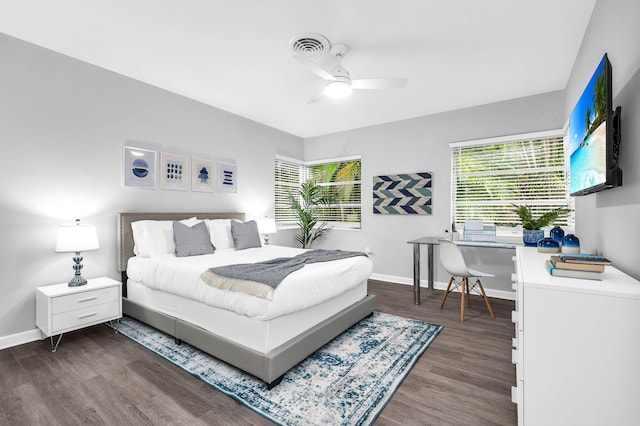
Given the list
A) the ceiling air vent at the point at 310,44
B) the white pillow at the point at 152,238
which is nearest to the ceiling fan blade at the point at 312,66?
the ceiling air vent at the point at 310,44

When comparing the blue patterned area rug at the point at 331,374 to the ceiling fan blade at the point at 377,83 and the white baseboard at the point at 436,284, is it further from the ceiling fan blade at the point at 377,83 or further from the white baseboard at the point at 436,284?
the ceiling fan blade at the point at 377,83

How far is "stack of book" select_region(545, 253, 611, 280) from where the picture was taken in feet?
4.77

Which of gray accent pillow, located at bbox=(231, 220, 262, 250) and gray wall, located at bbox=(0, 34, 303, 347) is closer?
gray wall, located at bbox=(0, 34, 303, 347)

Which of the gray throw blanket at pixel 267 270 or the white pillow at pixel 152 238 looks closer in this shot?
the gray throw blanket at pixel 267 270

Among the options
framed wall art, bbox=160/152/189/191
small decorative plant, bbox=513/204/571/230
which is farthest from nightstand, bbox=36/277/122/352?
small decorative plant, bbox=513/204/571/230

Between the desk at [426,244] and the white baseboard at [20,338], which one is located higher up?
the desk at [426,244]

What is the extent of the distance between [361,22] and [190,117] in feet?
9.09

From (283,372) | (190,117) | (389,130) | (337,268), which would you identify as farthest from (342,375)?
(389,130)

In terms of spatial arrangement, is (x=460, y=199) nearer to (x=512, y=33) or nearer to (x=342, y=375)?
(x=512, y=33)

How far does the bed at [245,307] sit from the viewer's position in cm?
211

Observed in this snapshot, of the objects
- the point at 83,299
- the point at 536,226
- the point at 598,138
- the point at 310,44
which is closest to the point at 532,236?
the point at 536,226

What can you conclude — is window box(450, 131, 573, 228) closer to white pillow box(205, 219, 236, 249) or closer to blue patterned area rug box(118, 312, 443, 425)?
blue patterned area rug box(118, 312, 443, 425)

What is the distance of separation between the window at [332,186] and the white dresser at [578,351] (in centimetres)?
431

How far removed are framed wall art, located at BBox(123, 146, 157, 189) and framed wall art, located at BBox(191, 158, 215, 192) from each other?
531mm
